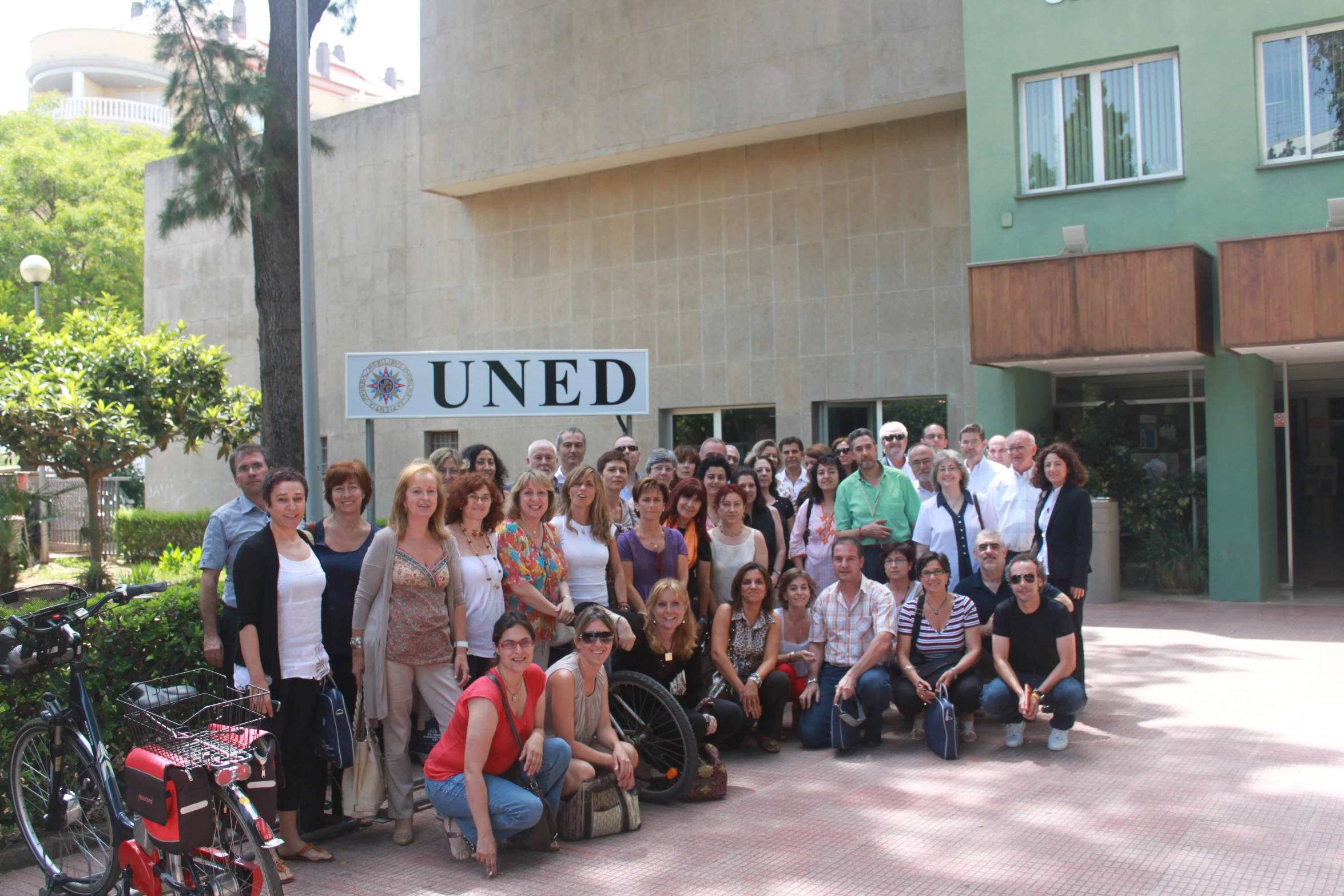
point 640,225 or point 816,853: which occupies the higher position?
point 640,225

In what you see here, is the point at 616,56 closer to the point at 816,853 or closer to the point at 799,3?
the point at 799,3

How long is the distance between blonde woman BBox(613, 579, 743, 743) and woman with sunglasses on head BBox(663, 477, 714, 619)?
76cm

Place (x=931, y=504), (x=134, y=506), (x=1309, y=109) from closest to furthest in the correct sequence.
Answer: (x=931, y=504)
(x=1309, y=109)
(x=134, y=506)

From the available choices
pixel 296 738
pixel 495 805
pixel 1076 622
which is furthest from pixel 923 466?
pixel 296 738

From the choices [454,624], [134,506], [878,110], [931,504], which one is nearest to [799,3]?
[878,110]

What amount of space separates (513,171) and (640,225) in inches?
93.9

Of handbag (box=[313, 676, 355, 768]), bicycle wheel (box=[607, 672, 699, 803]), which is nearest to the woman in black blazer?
bicycle wheel (box=[607, 672, 699, 803])

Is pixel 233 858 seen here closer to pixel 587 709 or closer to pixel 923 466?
pixel 587 709

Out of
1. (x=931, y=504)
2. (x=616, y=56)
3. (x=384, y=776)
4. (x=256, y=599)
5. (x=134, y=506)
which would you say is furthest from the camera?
(x=134, y=506)

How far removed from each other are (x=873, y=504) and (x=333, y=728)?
4495 mm

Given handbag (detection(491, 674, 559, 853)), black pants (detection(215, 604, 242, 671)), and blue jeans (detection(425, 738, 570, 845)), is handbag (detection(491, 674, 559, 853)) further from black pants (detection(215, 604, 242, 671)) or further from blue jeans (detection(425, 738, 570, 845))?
black pants (detection(215, 604, 242, 671))

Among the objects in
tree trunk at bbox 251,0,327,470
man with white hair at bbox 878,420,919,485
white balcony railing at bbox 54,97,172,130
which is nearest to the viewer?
man with white hair at bbox 878,420,919,485

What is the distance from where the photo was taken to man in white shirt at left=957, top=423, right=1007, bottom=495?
8898 millimetres

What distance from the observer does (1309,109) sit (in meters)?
12.4
